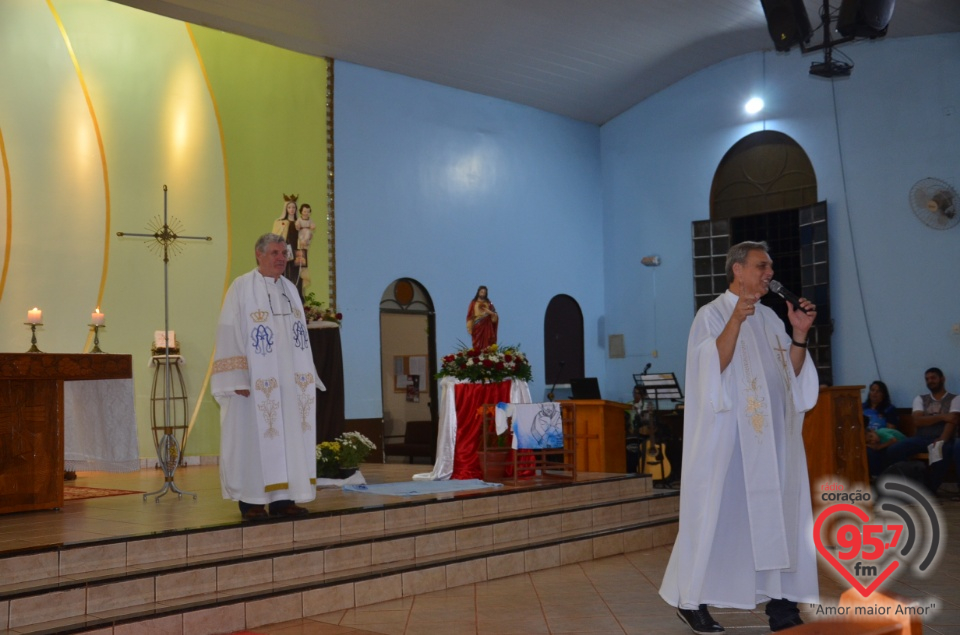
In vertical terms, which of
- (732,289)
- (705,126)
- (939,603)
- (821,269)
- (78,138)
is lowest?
(939,603)

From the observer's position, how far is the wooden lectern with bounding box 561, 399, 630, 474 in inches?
387

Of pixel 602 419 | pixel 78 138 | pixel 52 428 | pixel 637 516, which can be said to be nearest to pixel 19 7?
pixel 78 138

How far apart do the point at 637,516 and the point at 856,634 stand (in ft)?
21.3

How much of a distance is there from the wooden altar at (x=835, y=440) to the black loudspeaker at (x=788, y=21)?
407cm

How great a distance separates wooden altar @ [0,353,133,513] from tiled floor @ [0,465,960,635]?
0.15m

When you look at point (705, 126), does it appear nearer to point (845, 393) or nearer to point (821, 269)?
point (821, 269)

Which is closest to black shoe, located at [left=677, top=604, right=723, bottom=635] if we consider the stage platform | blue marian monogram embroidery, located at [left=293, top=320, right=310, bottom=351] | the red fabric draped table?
the stage platform

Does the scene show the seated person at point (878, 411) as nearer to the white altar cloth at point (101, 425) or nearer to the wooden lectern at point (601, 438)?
the wooden lectern at point (601, 438)

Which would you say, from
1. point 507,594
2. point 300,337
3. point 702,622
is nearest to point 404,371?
point 300,337

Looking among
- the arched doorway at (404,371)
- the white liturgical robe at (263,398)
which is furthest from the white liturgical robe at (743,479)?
the arched doorway at (404,371)

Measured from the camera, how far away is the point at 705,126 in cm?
1482

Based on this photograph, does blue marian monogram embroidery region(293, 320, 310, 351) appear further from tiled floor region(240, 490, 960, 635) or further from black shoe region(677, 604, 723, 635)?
black shoe region(677, 604, 723, 635)

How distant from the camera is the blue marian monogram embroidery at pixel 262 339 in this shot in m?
5.98

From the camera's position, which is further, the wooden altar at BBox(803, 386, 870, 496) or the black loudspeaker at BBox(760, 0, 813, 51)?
the black loudspeaker at BBox(760, 0, 813, 51)
